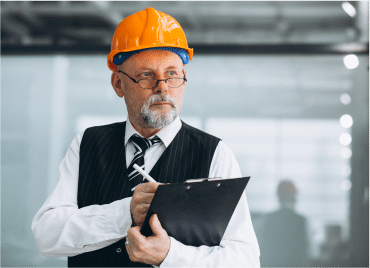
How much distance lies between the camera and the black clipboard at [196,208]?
84 centimetres

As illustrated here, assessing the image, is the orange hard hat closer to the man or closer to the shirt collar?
the man

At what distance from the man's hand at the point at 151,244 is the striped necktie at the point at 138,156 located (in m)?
0.28

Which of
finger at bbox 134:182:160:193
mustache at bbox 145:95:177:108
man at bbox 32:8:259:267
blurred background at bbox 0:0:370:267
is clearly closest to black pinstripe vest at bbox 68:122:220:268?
man at bbox 32:8:259:267

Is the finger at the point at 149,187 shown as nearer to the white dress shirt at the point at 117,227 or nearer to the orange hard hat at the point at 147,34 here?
the white dress shirt at the point at 117,227

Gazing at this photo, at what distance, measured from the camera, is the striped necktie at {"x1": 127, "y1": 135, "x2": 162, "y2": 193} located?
116cm

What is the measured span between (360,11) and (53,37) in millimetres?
2767

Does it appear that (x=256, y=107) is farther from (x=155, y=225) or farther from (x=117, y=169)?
(x=155, y=225)

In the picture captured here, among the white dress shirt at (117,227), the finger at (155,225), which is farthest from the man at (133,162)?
the finger at (155,225)

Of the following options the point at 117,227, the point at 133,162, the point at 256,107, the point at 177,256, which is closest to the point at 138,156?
the point at 133,162

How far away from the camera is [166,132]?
1.23 meters

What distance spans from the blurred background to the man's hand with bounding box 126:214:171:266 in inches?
87.2

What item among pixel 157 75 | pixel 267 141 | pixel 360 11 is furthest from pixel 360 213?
pixel 157 75

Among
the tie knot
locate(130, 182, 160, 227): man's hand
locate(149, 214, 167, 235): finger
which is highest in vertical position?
the tie knot

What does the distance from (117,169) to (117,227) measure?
0.84ft
